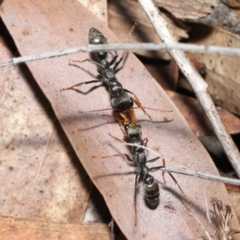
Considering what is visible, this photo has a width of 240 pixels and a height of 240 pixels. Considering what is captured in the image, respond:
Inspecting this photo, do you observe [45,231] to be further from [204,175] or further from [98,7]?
[98,7]

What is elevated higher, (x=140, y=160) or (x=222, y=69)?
(x=222, y=69)

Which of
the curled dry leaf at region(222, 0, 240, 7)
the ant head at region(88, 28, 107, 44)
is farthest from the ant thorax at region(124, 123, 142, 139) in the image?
the curled dry leaf at region(222, 0, 240, 7)

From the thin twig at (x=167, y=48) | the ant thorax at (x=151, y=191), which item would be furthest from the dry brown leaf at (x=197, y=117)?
the thin twig at (x=167, y=48)

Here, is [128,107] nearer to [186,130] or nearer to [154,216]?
[186,130]

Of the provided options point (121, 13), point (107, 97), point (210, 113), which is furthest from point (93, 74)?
point (210, 113)

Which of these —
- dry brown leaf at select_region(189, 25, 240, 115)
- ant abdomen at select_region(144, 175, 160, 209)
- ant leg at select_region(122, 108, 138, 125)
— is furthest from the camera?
dry brown leaf at select_region(189, 25, 240, 115)

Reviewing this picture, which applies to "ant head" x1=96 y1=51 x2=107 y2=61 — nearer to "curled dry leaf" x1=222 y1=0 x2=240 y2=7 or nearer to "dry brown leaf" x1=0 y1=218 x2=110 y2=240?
"curled dry leaf" x1=222 y1=0 x2=240 y2=7

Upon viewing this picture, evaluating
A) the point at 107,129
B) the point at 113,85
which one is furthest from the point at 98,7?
the point at 107,129
